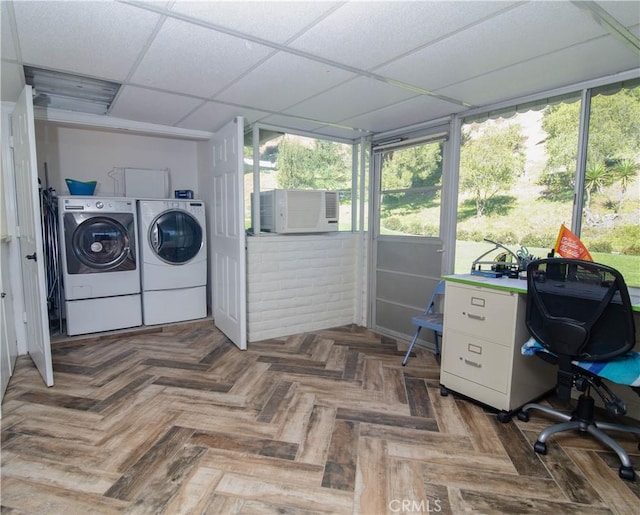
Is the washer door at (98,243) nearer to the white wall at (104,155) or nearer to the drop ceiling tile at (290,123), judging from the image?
the white wall at (104,155)

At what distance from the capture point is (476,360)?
7.79 feet

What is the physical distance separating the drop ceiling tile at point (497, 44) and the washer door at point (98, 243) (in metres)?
2.86

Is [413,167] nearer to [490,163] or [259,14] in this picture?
[490,163]

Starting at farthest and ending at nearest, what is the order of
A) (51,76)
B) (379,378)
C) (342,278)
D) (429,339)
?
1. (342,278)
2. (429,339)
3. (379,378)
4. (51,76)

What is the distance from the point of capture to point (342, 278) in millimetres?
4121

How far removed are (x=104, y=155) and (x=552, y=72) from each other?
13.8 feet

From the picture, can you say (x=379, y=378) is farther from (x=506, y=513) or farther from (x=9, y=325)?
(x=9, y=325)

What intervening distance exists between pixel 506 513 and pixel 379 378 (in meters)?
1.33

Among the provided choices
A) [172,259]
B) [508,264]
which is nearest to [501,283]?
[508,264]

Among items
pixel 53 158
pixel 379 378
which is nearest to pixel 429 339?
pixel 379 378

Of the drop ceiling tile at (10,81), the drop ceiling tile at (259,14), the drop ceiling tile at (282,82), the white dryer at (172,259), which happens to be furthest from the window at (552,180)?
the drop ceiling tile at (10,81)

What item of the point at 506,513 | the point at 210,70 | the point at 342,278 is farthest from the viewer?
the point at 342,278

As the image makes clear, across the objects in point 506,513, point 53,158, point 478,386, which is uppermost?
point 53,158

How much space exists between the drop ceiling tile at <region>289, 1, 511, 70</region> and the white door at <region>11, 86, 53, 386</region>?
Result: 1816 mm
